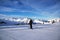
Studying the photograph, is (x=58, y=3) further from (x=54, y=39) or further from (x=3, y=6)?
(x=3, y=6)

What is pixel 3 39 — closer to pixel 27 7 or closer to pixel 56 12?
pixel 27 7

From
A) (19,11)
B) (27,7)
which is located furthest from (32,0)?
(19,11)

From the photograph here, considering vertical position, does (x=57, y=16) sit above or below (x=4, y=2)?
below

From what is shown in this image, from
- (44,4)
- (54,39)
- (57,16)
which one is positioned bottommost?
(54,39)

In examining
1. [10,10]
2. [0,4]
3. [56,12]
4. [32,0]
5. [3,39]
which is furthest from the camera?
[56,12]

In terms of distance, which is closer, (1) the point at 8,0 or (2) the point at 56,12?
(1) the point at 8,0

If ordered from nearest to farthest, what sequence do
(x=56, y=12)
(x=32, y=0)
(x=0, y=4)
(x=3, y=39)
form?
(x=3, y=39) → (x=0, y=4) → (x=32, y=0) → (x=56, y=12)

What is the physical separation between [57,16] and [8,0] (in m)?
2.29

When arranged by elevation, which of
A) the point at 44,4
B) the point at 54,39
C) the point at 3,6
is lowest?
the point at 54,39

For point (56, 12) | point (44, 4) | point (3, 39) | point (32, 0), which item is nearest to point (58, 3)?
point (56, 12)

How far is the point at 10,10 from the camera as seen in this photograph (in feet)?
9.71

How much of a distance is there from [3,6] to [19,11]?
60 centimetres

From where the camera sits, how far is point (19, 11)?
9.76ft

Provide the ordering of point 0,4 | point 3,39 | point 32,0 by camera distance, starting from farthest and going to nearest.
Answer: point 32,0 → point 0,4 → point 3,39
